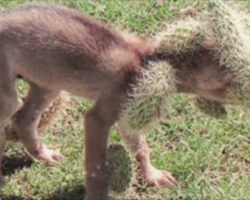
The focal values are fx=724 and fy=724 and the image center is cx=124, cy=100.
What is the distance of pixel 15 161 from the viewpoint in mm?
4398

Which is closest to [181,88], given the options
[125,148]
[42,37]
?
[125,148]

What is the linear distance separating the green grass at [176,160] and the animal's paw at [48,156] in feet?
0.12

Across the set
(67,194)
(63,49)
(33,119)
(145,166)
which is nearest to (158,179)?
(145,166)

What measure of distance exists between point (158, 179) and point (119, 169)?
0.39 m

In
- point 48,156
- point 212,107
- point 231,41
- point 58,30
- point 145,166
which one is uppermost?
point 58,30

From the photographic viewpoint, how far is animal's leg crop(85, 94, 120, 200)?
3744 millimetres

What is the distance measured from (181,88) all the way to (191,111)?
1.06 meters

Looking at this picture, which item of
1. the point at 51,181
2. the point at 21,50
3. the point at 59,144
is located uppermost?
the point at 21,50

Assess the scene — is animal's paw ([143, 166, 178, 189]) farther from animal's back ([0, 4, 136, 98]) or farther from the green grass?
animal's back ([0, 4, 136, 98])

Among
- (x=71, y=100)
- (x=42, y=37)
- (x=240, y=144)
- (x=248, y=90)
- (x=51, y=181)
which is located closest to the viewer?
(x=248, y=90)

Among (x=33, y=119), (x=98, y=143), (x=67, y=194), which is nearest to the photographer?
(x=98, y=143)

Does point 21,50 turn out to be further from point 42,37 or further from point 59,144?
point 59,144

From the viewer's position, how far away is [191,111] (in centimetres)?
476

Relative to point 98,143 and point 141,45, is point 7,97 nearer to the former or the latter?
point 98,143
